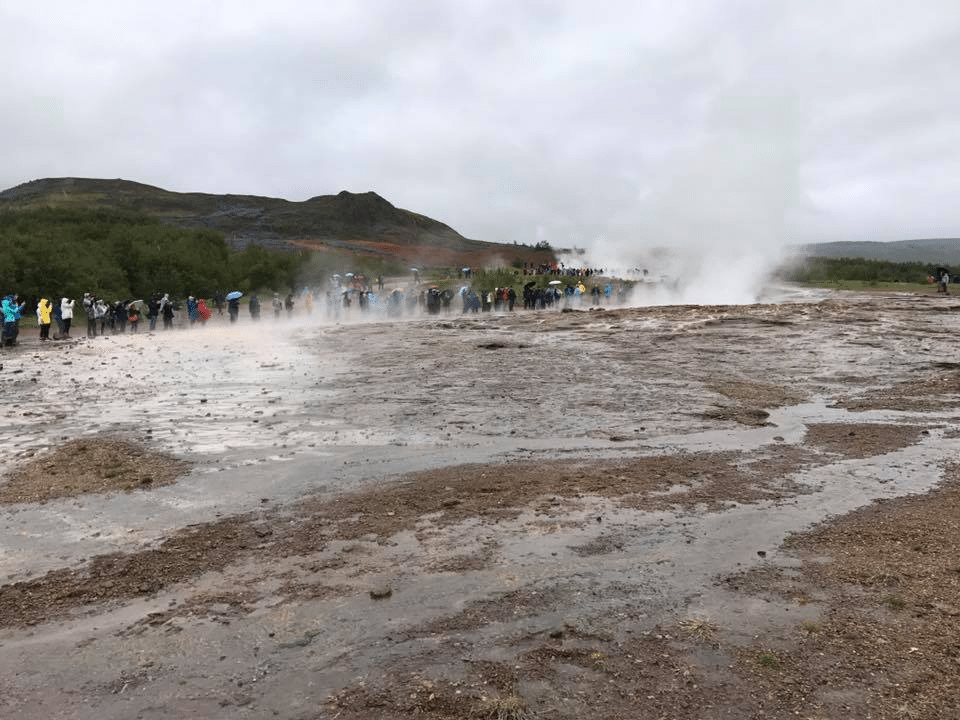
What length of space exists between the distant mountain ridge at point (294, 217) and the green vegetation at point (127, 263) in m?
28.6

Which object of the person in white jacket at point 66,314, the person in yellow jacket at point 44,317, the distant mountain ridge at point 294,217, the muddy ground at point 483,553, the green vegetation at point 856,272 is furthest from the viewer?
the distant mountain ridge at point 294,217

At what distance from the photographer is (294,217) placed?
118 metres

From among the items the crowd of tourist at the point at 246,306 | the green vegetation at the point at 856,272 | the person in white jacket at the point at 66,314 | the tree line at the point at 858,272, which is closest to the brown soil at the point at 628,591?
the crowd of tourist at the point at 246,306

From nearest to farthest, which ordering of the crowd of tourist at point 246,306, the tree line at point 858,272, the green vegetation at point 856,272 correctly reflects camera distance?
the crowd of tourist at point 246,306
the green vegetation at point 856,272
the tree line at point 858,272

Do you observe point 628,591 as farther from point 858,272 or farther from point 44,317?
point 858,272

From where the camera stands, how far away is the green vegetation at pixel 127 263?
32.2 metres

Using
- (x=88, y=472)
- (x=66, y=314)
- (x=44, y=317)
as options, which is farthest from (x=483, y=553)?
(x=66, y=314)

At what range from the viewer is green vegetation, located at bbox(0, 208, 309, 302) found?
3225 cm

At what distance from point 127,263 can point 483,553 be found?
129 ft

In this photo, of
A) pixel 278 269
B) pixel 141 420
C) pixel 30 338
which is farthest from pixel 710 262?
pixel 141 420

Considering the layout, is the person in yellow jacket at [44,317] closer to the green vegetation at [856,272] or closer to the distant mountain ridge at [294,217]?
the green vegetation at [856,272]

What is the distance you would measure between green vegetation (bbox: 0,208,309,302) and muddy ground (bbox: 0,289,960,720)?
22.4m

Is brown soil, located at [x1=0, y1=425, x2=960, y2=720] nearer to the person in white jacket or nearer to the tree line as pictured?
the person in white jacket

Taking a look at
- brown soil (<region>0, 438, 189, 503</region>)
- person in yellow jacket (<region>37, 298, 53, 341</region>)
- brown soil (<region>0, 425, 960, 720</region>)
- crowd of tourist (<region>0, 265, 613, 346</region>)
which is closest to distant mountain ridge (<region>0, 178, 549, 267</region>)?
crowd of tourist (<region>0, 265, 613, 346</region>)
